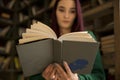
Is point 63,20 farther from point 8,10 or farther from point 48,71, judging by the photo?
point 8,10

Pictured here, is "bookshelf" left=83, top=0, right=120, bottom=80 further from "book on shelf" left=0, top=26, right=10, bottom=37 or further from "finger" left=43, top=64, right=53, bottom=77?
"book on shelf" left=0, top=26, right=10, bottom=37

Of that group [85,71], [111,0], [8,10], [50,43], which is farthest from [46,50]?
[8,10]

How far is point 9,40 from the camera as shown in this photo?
13.7 ft

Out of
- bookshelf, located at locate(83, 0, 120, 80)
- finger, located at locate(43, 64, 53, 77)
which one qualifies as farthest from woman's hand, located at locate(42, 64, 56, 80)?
bookshelf, located at locate(83, 0, 120, 80)

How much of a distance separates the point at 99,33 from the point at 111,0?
43cm

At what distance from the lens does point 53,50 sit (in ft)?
3.70

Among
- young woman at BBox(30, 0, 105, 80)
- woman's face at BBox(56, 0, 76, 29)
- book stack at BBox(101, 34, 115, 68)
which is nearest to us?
young woman at BBox(30, 0, 105, 80)

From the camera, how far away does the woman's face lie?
138 centimetres

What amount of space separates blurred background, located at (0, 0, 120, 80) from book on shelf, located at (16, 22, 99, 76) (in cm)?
131

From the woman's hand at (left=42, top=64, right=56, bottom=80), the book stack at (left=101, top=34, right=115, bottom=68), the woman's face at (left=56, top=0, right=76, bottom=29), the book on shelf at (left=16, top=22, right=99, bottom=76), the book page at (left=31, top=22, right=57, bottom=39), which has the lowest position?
the book stack at (left=101, top=34, right=115, bottom=68)

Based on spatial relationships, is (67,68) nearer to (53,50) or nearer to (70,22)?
(53,50)

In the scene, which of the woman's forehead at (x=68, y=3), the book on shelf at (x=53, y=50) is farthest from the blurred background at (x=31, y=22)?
the book on shelf at (x=53, y=50)

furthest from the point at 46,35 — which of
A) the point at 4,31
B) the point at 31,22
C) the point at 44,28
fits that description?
the point at 4,31

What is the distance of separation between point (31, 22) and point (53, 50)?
2875 mm
